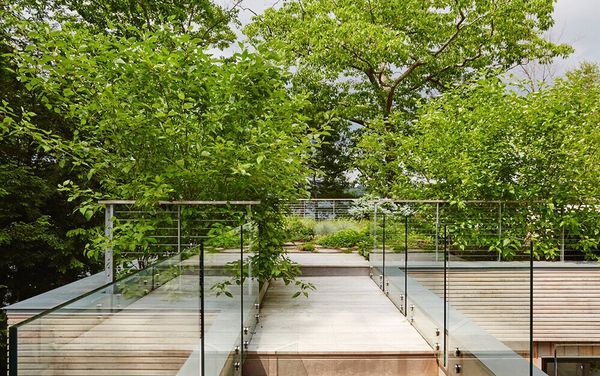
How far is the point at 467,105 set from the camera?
7.10 metres

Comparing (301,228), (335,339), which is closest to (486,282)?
(335,339)

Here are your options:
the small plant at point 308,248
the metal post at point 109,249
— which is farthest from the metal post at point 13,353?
the small plant at point 308,248

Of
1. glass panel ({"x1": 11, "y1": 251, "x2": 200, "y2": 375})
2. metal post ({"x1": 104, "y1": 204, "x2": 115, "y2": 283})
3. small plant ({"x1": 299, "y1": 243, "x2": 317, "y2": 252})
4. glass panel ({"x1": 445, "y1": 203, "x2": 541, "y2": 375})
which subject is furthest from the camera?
small plant ({"x1": 299, "y1": 243, "x2": 317, "y2": 252})

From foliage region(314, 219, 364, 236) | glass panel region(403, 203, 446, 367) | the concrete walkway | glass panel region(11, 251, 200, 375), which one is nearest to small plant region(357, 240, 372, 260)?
foliage region(314, 219, 364, 236)

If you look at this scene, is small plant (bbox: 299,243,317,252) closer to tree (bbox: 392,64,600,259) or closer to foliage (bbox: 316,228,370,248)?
foliage (bbox: 316,228,370,248)

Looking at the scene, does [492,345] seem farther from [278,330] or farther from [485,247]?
[485,247]

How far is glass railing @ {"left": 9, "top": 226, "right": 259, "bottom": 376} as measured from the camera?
1220mm

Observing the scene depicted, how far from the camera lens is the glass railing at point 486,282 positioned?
2.46 meters

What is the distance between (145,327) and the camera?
5.66 ft

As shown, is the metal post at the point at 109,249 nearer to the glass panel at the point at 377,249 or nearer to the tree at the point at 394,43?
the glass panel at the point at 377,249

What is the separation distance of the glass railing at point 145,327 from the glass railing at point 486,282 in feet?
5.59

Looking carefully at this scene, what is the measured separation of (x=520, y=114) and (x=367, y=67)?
24.0 feet

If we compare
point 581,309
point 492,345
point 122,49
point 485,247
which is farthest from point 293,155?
point 581,309

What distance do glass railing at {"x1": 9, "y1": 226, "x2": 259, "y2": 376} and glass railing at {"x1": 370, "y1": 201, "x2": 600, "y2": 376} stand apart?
170 cm
